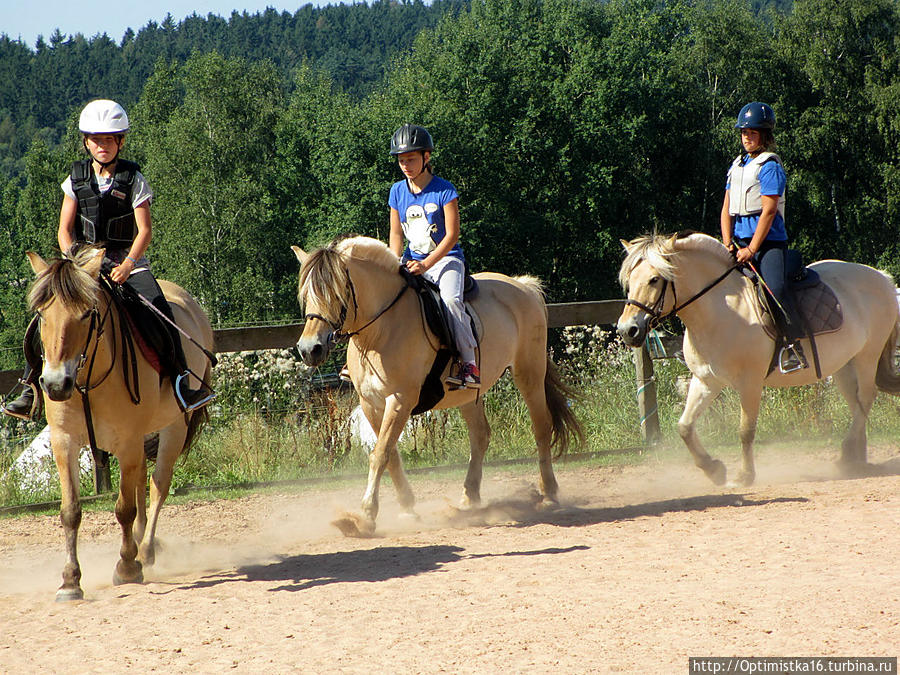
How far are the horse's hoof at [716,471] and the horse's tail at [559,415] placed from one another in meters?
1.17

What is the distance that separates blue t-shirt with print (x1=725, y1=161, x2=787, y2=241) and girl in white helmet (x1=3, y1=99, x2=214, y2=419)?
5042 millimetres

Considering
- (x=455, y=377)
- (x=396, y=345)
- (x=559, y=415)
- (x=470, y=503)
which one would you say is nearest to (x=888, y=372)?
(x=559, y=415)

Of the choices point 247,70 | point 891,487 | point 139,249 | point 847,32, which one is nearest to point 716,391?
point 891,487

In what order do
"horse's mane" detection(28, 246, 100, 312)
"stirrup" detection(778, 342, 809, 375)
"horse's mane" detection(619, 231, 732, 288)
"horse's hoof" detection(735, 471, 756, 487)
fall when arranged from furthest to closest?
"stirrup" detection(778, 342, 809, 375)
"horse's hoof" detection(735, 471, 756, 487)
"horse's mane" detection(619, 231, 732, 288)
"horse's mane" detection(28, 246, 100, 312)

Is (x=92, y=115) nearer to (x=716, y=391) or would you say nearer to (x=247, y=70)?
A: (x=716, y=391)

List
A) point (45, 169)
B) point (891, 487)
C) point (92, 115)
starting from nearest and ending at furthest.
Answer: point (92, 115) → point (891, 487) → point (45, 169)

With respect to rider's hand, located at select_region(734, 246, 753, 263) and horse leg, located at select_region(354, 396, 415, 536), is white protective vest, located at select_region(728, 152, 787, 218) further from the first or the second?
horse leg, located at select_region(354, 396, 415, 536)

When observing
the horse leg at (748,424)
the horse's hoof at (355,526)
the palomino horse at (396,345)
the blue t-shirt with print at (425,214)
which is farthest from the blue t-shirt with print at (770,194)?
the horse's hoof at (355,526)

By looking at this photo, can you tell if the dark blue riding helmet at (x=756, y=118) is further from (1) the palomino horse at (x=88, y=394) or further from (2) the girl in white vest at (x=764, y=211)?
(1) the palomino horse at (x=88, y=394)

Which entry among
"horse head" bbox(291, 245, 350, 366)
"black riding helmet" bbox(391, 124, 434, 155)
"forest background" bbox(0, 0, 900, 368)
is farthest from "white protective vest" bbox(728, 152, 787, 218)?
"forest background" bbox(0, 0, 900, 368)

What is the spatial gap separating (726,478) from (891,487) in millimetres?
1390

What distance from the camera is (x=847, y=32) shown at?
44.3 metres

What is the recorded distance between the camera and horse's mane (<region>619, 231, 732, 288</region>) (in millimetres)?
7793

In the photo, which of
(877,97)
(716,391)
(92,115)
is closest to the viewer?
(92,115)
